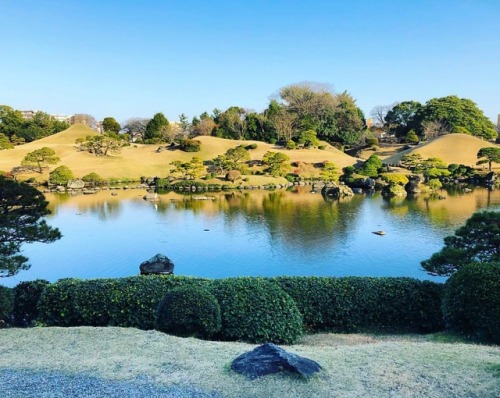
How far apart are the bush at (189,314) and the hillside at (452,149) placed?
5023 centimetres

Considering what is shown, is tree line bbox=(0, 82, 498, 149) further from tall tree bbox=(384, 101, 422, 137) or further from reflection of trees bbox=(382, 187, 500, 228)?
reflection of trees bbox=(382, 187, 500, 228)

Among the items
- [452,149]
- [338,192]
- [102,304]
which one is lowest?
[102,304]

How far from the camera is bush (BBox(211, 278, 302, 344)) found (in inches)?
302

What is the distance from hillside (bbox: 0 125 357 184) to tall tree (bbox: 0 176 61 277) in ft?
133

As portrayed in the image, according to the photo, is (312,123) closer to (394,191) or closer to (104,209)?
(394,191)

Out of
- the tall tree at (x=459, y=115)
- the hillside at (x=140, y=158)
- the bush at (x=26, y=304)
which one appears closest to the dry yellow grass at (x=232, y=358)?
the bush at (x=26, y=304)

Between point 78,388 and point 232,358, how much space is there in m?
2.02

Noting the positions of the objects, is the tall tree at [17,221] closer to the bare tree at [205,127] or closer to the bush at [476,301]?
the bush at [476,301]

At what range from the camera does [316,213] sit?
28.3 m

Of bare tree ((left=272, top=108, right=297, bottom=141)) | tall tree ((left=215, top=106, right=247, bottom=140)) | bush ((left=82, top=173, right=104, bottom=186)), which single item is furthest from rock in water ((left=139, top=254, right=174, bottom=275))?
tall tree ((left=215, top=106, right=247, bottom=140))

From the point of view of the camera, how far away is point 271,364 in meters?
5.21

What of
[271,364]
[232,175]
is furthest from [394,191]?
[271,364]

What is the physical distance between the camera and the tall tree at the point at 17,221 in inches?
358

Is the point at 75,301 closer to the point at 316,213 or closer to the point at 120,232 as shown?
the point at 120,232
